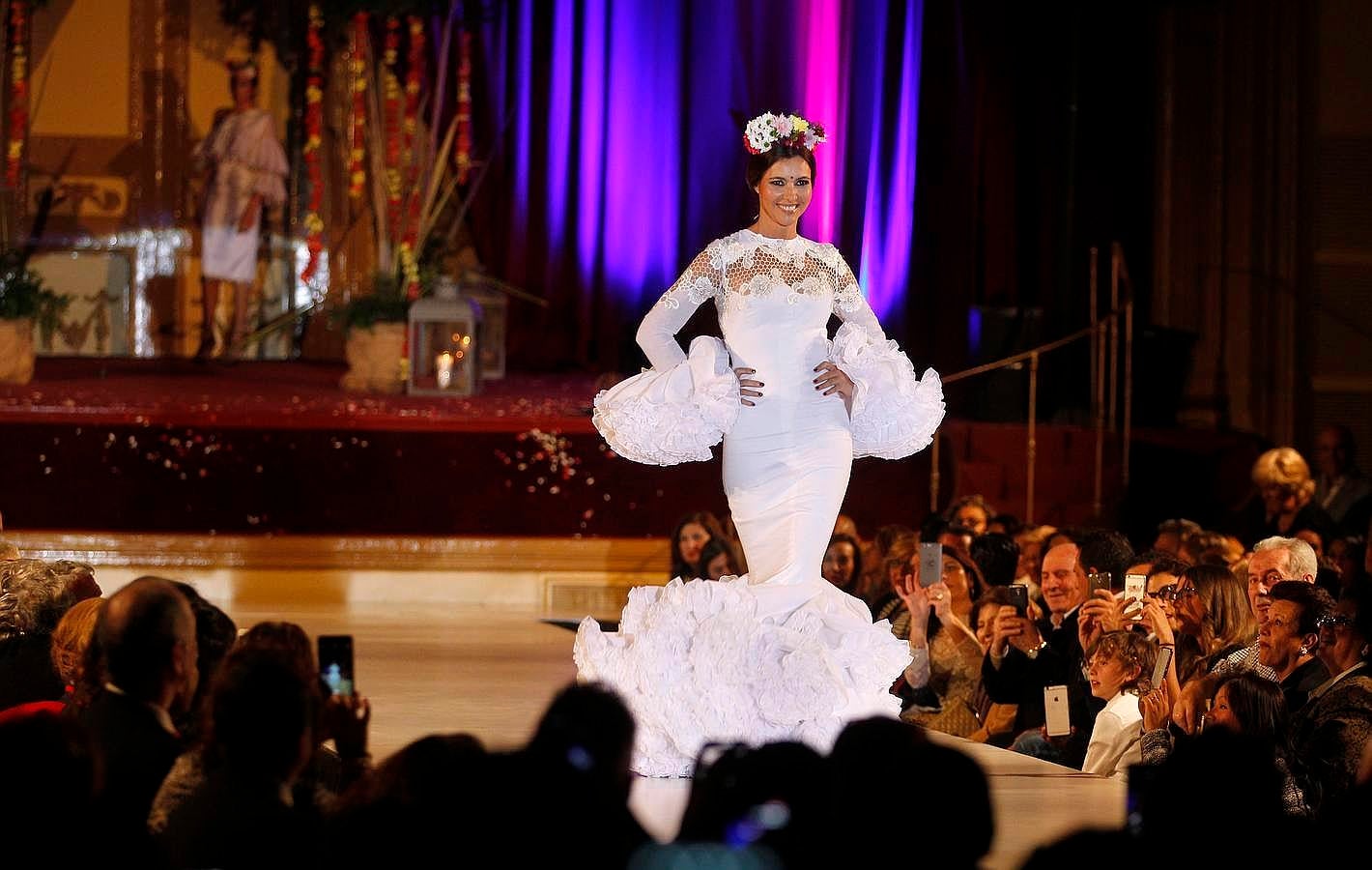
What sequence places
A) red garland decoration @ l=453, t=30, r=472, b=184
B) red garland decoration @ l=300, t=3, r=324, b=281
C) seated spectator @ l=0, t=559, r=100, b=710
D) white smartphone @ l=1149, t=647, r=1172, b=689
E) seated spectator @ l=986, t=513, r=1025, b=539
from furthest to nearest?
red garland decoration @ l=453, t=30, r=472, b=184 < red garland decoration @ l=300, t=3, r=324, b=281 < seated spectator @ l=986, t=513, r=1025, b=539 < white smartphone @ l=1149, t=647, r=1172, b=689 < seated spectator @ l=0, t=559, r=100, b=710

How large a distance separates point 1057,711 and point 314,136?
805cm

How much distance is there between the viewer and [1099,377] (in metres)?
11.1

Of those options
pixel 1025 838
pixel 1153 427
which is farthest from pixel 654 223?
pixel 1025 838

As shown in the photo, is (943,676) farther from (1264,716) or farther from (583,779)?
(583,779)

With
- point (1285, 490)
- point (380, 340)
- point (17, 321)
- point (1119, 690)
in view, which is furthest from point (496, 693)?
point (17, 321)

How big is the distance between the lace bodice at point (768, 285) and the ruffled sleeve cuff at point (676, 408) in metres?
0.09

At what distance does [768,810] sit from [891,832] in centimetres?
18

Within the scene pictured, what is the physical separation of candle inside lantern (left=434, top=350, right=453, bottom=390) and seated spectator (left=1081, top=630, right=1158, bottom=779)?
5.52 metres

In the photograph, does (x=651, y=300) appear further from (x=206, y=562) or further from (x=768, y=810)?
(x=768, y=810)

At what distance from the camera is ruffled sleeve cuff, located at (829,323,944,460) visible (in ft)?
17.5

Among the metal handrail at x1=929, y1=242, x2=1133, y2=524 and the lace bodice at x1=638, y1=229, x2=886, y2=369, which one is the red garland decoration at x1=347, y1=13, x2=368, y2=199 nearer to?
the metal handrail at x1=929, y1=242, x2=1133, y2=524

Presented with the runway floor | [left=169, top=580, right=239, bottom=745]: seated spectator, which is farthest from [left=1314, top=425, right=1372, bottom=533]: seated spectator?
[left=169, top=580, right=239, bottom=745]: seated spectator

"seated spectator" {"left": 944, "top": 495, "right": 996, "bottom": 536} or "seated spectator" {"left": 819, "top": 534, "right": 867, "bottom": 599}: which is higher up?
"seated spectator" {"left": 944, "top": 495, "right": 996, "bottom": 536}

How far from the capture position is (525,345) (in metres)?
12.6
